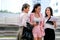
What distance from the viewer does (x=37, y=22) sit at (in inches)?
152

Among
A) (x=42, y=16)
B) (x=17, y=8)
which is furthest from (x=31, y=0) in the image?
(x=42, y=16)

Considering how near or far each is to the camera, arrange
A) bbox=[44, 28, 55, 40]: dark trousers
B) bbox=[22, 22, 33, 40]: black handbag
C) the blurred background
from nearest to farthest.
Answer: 1. bbox=[22, 22, 33, 40]: black handbag
2. bbox=[44, 28, 55, 40]: dark trousers
3. the blurred background

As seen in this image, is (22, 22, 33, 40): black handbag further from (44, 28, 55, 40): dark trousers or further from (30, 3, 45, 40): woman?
(44, 28, 55, 40): dark trousers

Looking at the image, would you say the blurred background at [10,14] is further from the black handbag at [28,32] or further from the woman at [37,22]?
the black handbag at [28,32]

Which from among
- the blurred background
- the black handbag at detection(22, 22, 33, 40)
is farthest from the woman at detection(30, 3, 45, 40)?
the blurred background

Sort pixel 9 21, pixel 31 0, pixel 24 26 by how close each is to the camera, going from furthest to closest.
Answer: pixel 9 21 < pixel 31 0 < pixel 24 26

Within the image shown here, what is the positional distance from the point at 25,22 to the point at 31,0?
109 inches

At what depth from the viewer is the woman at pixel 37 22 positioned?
385cm

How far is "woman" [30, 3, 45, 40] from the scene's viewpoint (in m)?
3.85

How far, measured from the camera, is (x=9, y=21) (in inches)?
300

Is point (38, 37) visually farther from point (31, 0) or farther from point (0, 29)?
point (0, 29)

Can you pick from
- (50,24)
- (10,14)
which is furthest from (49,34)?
(10,14)

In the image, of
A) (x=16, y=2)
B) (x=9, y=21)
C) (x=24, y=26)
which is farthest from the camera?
(x=9, y=21)

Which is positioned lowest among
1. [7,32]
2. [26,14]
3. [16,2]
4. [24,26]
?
[7,32]
